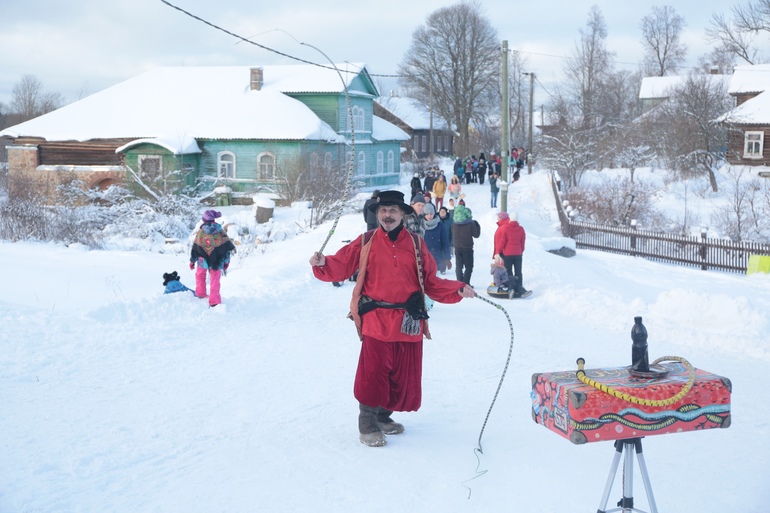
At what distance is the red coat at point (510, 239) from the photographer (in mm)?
14188

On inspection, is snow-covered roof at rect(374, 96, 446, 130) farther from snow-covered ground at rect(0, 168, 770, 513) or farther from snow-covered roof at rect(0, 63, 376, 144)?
snow-covered ground at rect(0, 168, 770, 513)

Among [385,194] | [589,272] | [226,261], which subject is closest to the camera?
[385,194]

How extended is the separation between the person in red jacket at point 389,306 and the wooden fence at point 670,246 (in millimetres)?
18279

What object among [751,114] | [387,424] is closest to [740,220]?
[751,114]

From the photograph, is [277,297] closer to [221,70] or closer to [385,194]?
[385,194]

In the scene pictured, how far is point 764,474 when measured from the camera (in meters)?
5.82

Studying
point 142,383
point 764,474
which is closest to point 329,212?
point 142,383

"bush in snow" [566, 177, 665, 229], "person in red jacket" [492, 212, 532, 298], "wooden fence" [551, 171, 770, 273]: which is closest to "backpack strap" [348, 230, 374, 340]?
"person in red jacket" [492, 212, 532, 298]

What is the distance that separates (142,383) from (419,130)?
65.7 metres

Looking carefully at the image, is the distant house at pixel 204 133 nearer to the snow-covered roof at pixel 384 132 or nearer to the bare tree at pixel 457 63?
the snow-covered roof at pixel 384 132

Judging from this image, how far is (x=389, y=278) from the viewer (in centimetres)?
630

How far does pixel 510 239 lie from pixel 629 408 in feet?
33.2

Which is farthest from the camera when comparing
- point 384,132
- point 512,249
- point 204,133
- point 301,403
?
point 384,132

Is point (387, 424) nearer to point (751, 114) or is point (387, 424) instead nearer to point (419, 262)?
point (419, 262)
